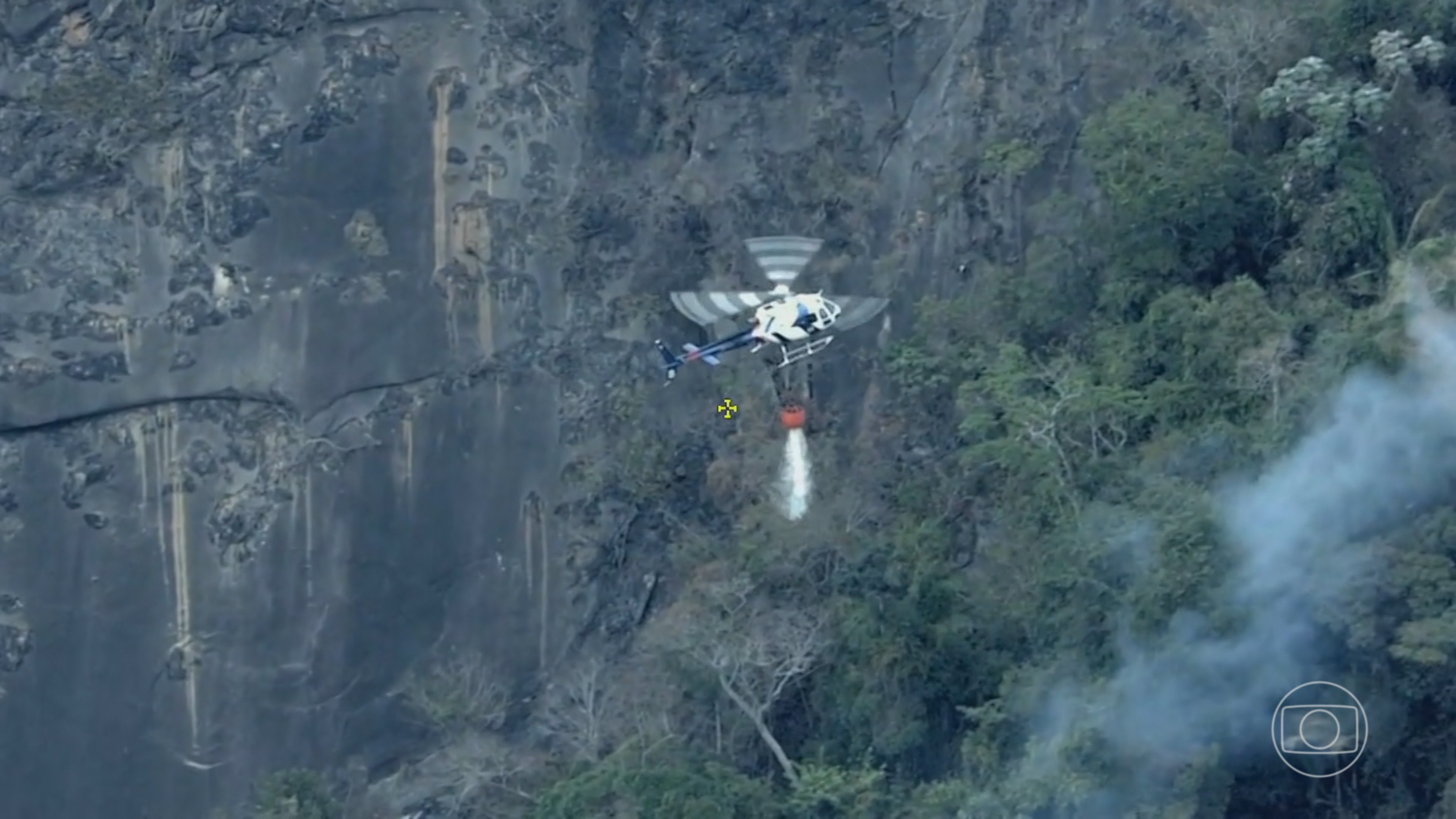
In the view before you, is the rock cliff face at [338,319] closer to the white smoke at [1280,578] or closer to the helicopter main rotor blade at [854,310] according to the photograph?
the helicopter main rotor blade at [854,310]

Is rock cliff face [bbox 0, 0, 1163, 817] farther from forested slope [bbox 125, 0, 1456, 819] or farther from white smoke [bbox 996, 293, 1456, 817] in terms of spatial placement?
white smoke [bbox 996, 293, 1456, 817]

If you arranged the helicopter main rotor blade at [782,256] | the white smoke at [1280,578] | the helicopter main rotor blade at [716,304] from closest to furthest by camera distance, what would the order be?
the white smoke at [1280,578], the helicopter main rotor blade at [782,256], the helicopter main rotor blade at [716,304]

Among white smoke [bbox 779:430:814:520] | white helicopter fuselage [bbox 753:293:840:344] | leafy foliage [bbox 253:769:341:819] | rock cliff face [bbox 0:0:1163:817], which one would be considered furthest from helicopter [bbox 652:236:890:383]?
leafy foliage [bbox 253:769:341:819]

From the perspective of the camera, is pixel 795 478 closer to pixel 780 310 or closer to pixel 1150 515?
pixel 780 310

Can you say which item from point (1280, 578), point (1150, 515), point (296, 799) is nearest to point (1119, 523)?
point (1150, 515)

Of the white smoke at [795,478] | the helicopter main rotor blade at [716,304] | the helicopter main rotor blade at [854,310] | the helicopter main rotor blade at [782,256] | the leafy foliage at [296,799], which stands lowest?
the leafy foliage at [296,799]

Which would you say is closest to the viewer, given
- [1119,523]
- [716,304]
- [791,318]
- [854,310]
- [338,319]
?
[1119,523]

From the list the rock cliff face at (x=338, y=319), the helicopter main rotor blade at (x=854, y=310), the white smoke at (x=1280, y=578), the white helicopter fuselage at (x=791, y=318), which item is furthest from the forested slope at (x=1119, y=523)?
the white helicopter fuselage at (x=791, y=318)
